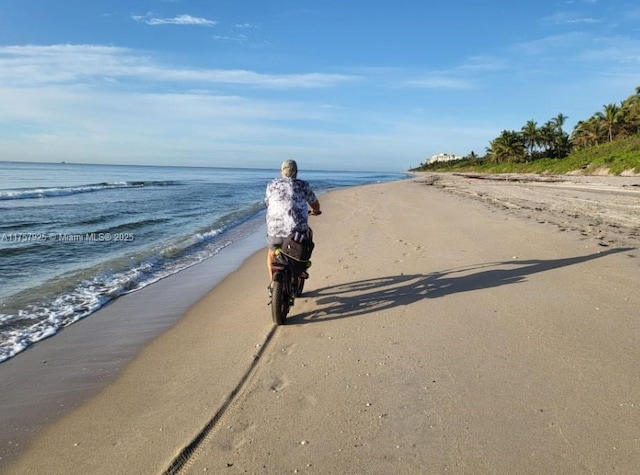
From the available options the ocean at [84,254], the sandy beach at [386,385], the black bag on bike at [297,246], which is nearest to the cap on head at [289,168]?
the black bag on bike at [297,246]

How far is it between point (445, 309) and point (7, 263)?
28.0 ft

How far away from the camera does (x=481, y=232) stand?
34.0 ft

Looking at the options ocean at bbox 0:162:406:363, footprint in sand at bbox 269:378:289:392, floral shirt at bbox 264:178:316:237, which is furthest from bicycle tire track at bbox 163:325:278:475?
ocean at bbox 0:162:406:363

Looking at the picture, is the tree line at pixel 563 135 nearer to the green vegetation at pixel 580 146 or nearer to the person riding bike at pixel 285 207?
the green vegetation at pixel 580 146

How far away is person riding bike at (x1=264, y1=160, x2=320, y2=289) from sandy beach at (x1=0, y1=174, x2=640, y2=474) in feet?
3.23

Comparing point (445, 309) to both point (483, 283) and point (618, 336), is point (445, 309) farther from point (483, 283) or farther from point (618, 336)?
point (618, 336)

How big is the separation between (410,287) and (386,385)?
2839 millimetres

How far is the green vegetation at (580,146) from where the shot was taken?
39344mm

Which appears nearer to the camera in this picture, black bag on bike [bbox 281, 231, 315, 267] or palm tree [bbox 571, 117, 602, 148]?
black bag on bike [bbox 281, 231, 315, 267]

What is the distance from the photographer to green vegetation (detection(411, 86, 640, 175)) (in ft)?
129

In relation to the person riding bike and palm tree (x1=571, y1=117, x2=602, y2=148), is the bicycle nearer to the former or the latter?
the person riding bike

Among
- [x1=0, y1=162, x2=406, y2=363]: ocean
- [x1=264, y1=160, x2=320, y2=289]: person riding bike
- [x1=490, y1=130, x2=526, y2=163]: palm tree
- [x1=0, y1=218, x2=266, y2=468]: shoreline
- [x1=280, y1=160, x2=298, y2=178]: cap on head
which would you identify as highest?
[x1=490, y1=130, x2=526, y2=163]: palm tree

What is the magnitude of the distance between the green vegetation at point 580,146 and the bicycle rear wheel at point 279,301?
121 ft

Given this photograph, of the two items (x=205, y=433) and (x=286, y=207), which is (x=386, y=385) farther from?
(x=286, y=207)
